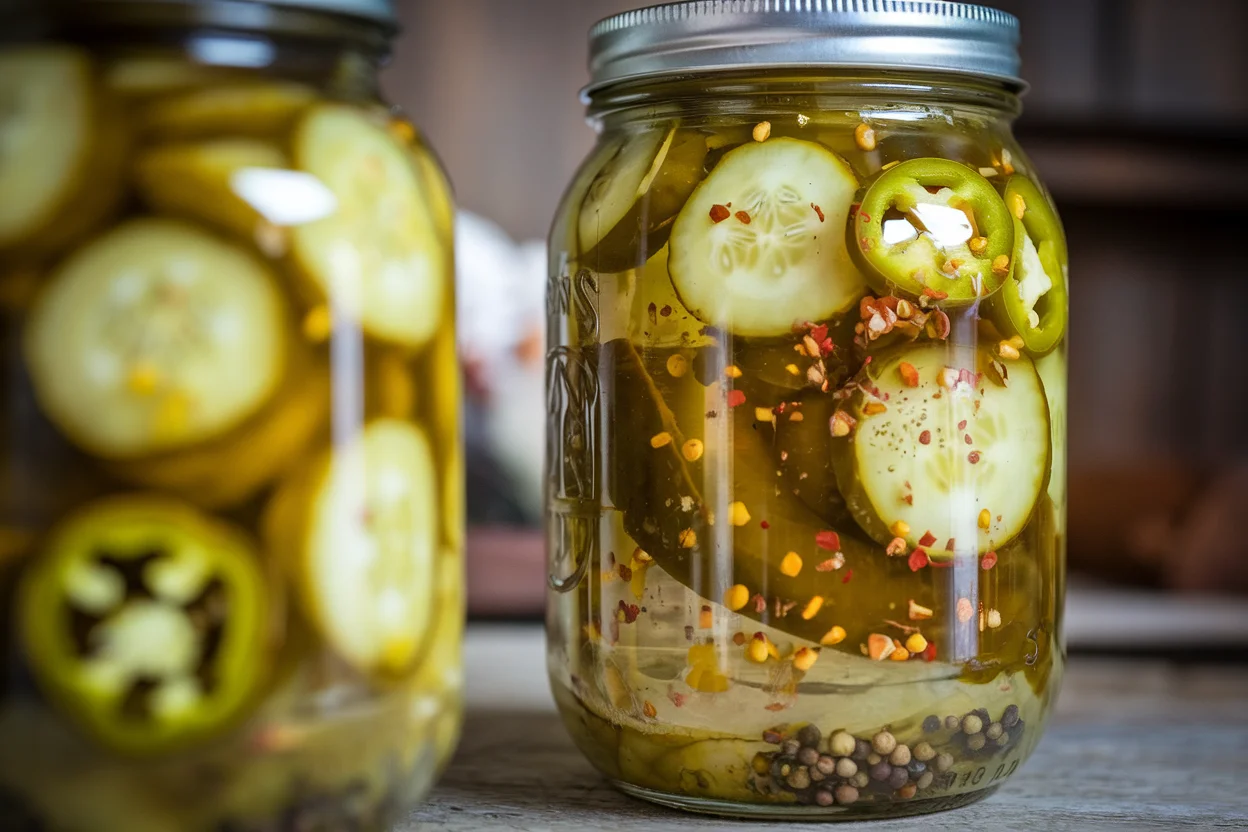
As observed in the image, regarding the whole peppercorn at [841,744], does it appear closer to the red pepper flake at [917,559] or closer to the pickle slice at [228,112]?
the red pepper flake at [917,559]

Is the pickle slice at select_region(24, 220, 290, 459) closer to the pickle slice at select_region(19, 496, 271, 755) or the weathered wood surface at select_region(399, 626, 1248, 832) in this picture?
the pickle slice at select_region(19, 496, 271, 755)

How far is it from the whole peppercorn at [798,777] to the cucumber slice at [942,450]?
9 centimetres

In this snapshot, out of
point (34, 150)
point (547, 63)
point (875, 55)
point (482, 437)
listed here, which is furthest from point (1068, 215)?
point (34, 150)

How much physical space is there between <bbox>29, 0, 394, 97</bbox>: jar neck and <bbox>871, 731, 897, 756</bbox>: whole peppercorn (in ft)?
1.02

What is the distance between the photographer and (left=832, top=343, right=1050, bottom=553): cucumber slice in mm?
488

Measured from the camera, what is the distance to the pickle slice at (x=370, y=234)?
0.41m

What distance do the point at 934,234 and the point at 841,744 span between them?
20 centimetres

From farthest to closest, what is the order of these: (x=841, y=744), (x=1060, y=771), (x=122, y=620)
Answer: (x=1060, y=771)
(x=841, y=744)
(x=122, y=620)

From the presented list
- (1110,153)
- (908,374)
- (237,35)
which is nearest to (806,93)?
(908,374)

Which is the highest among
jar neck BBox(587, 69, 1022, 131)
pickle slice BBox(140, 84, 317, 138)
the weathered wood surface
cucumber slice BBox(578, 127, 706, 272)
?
jar neck BBox(587, 69, 1022, 131)

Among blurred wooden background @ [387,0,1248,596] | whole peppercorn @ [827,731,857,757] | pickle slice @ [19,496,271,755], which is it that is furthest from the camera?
blurred wooden background @ [387,0,1248,596]

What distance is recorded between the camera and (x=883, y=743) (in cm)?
49

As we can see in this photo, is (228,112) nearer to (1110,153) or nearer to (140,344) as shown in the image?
(140,344)

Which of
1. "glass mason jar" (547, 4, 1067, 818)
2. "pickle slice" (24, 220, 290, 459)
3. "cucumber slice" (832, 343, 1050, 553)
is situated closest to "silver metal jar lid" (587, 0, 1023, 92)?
"glass mason jar" (547, 4, 1067, 818)
